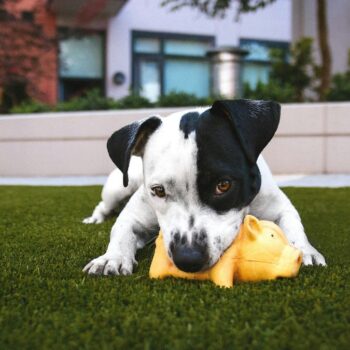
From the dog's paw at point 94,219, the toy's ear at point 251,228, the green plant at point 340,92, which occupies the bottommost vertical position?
the dog's paw at point 94,219

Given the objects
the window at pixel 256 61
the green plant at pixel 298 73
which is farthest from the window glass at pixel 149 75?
the green plant at pixel 298 73

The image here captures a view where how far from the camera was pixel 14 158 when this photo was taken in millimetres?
9570

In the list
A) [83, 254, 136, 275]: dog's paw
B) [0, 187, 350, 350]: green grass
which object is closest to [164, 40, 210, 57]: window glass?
[0, 187, 350, 350]: green grass

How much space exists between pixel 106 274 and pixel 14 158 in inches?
297

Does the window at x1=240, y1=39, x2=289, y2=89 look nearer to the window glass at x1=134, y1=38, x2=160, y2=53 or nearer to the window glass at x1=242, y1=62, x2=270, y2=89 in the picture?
the window glass at x1=242, y1=62, x2=270, y2=89

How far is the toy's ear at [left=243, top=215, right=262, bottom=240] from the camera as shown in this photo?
7.85 ft

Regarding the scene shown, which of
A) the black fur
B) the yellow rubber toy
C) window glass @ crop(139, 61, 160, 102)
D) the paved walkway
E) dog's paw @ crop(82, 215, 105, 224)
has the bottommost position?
the paved walkway

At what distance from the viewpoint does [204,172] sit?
2.43 m

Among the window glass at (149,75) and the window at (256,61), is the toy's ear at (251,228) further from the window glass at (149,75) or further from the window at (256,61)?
the window at (256,61)

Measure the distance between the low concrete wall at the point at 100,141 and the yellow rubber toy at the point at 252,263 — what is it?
6.15 m

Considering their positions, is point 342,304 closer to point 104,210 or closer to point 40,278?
point 40,278

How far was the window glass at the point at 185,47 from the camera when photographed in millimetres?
17234

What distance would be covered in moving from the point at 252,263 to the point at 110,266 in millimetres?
660

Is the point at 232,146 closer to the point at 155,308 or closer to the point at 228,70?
the point at 155,308
